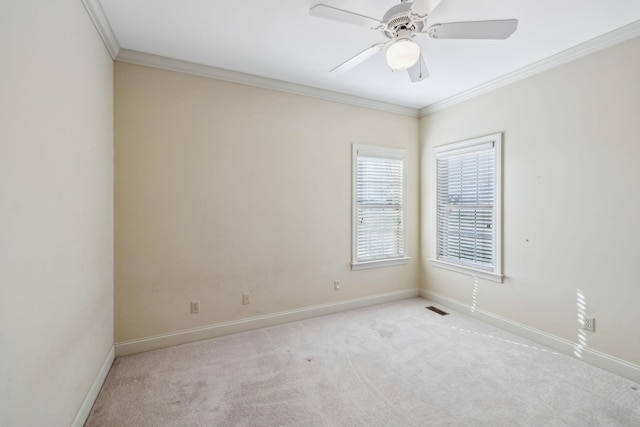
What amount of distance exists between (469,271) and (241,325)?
2.72 metres

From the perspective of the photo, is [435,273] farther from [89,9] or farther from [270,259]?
[89,9]

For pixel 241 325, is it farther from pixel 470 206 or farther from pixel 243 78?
pixel 470 206

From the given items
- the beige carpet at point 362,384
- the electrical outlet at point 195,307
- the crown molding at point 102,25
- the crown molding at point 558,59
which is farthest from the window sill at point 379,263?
the crown molding at point 102,25

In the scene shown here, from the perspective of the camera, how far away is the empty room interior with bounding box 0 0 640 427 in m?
1.56

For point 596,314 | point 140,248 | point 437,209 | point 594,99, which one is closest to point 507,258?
point 596,314

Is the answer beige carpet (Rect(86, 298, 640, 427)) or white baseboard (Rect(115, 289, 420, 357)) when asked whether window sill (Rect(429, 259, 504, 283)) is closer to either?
beige carpet (Rect(86, 298, 640, 427))

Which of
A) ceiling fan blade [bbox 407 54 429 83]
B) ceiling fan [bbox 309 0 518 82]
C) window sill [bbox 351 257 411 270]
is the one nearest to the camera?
ceiling fan [bbox 309 0 518 82]

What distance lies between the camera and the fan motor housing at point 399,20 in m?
1.70

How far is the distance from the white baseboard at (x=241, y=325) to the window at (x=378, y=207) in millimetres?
475

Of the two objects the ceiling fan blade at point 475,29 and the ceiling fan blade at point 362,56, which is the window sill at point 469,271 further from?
the ceiling fan blade at point 362,56

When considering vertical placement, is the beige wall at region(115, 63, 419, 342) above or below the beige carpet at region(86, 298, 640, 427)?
above

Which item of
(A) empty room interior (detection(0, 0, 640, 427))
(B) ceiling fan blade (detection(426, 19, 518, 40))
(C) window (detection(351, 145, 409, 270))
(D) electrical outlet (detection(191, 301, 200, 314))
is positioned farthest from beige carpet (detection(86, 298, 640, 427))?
(B) ceiling fan blade (detection(426, 19, 518, 40))

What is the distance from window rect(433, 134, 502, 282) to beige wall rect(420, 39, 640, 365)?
11cm

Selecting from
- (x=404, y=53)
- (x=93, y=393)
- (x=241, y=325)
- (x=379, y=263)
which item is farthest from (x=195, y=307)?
(x=404, y=53)
